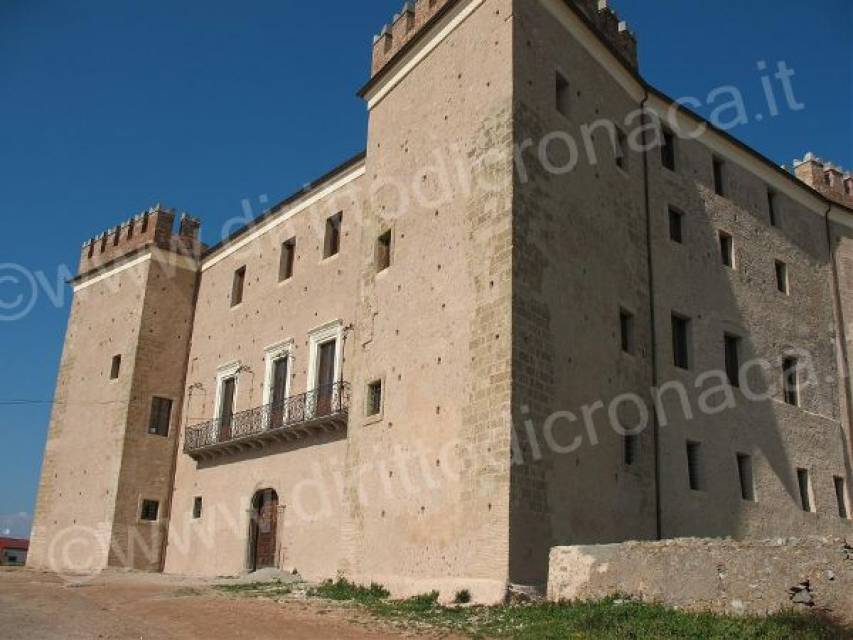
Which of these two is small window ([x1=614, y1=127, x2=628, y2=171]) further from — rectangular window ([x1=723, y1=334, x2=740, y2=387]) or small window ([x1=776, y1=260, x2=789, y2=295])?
small window ([x1=776, y1=260, x2=789, y2=295])

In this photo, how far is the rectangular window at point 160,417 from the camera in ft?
87.0

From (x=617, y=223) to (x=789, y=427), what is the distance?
7169 mm

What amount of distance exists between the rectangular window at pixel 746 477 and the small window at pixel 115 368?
18761 mm

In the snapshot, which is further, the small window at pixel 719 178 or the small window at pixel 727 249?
the small window at pixel 719 178

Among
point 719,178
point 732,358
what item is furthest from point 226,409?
point 719,178

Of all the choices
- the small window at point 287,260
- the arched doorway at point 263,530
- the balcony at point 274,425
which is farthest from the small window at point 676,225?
the arched doorway at point 263,530

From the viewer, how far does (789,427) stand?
20969 millimetres

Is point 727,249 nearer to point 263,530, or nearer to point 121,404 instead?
point 263,530

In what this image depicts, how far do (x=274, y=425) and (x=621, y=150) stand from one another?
10788 mm

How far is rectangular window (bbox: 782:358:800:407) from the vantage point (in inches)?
845

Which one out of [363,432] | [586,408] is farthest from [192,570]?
[586,408]

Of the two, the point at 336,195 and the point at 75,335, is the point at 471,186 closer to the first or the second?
the point at 336,195

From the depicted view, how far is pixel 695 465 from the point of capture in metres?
18.7

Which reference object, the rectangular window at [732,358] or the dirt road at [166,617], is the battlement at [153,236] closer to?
Result: the dirt road at [166,617]
